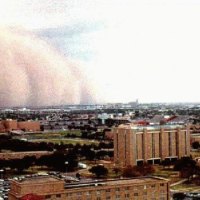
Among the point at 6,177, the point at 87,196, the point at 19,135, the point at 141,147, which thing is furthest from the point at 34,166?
the point at 19,135

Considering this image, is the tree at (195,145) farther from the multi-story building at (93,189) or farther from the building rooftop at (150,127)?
the multi-story building at (93,189)

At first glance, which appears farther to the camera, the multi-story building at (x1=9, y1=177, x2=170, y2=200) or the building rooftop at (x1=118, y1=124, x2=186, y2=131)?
the building rooftop at (x1=118, y1=124, x2=186, y2=131)

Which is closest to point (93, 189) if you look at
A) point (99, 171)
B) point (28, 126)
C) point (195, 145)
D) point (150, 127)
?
point (99, 171)

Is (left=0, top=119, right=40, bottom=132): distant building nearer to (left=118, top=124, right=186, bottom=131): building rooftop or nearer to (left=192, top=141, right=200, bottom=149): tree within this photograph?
(left=192, top=141, right=200, bottom=149): tree

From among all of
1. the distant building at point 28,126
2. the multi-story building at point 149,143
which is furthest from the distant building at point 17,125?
the multi-story building at point 149,143

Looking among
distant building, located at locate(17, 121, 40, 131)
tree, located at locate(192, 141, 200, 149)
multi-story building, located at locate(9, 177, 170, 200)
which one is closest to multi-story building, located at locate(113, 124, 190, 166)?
tree, located at locate(192, 141, 200, 149)

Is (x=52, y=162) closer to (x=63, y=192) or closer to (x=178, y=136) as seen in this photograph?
(x=178, y=136)

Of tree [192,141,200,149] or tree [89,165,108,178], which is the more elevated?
tree [192,141,200,149]
